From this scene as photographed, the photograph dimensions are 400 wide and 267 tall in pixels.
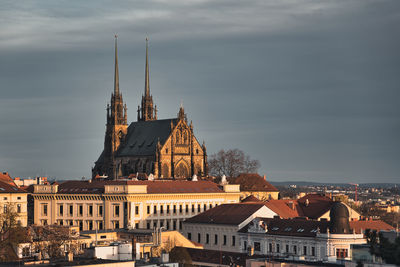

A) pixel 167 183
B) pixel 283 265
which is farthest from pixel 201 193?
pixel 283 265

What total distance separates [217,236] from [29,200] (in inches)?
1954

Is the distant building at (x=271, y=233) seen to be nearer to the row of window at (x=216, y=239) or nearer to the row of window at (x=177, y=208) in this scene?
the row of window at (x=216, y=239)

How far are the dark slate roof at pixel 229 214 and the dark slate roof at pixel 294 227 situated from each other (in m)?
7.44

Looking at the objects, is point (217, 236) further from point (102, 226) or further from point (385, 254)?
point (385, 254)

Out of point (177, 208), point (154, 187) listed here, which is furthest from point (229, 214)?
point (154, 187)

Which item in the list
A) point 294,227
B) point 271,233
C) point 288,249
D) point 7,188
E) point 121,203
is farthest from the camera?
point 7,188

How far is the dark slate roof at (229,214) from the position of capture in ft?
468

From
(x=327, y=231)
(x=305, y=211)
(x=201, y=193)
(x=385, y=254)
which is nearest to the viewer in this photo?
(x=385, y=254)

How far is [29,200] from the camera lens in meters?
180

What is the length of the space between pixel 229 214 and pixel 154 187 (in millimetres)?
25262

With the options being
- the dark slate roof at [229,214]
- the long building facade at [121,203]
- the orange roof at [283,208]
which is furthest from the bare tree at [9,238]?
the orange roof at [283,208]

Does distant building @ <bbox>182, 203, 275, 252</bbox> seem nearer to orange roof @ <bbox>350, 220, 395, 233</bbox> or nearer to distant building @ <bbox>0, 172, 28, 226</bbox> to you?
orange roof @ <bbox>350, 220, 395, 233</bbox>

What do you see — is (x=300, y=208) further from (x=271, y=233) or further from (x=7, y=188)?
(x=7, y=188)

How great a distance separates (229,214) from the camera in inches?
5768
